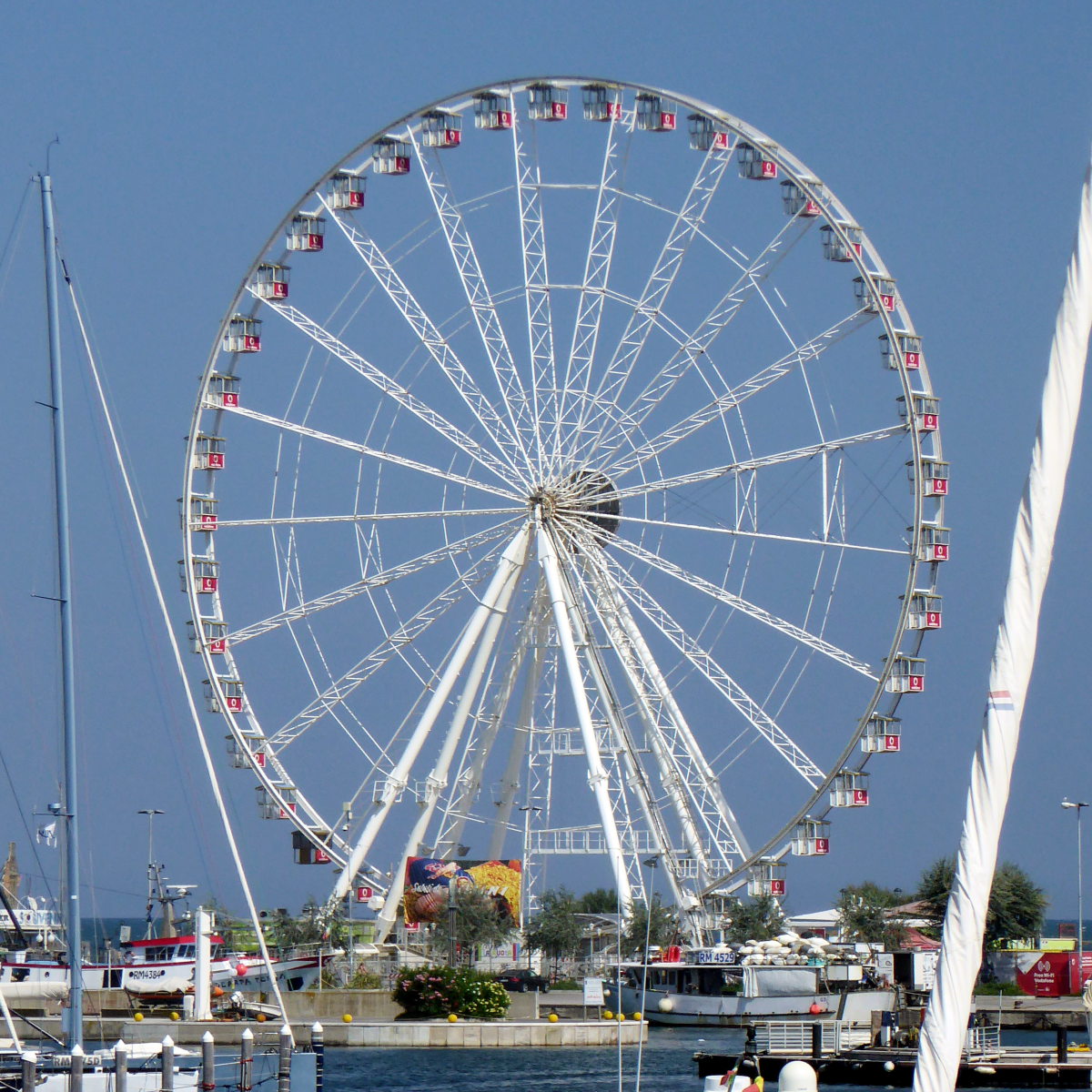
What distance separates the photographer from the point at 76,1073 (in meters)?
27.9

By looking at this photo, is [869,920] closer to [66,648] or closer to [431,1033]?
[431,1033]

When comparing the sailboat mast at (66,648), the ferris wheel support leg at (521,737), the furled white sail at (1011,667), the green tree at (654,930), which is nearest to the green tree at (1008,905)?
the green tree at (654,930)

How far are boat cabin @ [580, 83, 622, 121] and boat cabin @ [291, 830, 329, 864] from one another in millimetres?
22238

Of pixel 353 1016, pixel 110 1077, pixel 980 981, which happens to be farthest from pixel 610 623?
pixel 980 981

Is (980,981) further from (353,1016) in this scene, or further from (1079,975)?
(353,1016)

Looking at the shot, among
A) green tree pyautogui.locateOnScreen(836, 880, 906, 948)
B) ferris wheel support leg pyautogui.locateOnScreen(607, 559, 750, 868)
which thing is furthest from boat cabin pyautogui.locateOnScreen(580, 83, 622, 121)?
green tree pyautogui.locateOnScreen(836, 880, 906, 948)

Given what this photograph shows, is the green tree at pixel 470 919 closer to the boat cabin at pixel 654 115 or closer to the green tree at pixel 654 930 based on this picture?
the green tree at pixel 654 930

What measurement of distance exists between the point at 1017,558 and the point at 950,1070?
283 cm

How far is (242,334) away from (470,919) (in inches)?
755

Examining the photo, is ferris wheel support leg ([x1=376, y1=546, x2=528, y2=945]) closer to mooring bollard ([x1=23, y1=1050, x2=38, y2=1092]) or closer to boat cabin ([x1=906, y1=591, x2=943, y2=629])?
boat cabin ([x1=906, y1=591, x2=943, y2=629])

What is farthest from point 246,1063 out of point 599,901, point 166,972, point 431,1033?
point 599,901

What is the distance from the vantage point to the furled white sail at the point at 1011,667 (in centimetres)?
1081

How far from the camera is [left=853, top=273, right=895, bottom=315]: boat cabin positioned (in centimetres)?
5038

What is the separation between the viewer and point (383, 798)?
56875 mm
